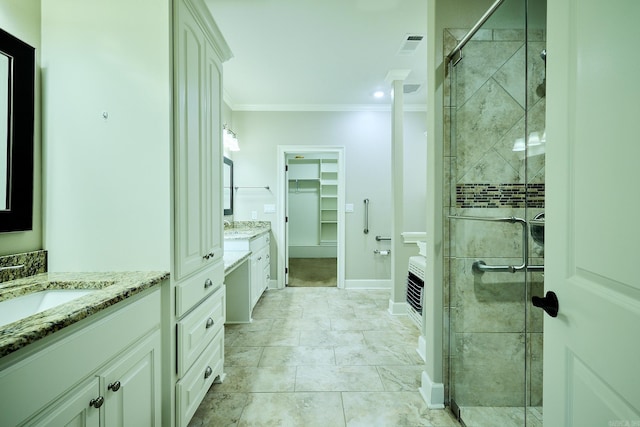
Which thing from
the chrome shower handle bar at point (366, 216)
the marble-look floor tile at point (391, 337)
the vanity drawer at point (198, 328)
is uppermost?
the chrome shower handle bar at point (366, 216)

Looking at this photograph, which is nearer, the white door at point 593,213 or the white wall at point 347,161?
the white door at point 593,213

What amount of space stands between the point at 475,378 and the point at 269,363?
55.6 inches

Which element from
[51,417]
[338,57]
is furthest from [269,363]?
[338,57]

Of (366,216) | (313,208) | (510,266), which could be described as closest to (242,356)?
(510,266)

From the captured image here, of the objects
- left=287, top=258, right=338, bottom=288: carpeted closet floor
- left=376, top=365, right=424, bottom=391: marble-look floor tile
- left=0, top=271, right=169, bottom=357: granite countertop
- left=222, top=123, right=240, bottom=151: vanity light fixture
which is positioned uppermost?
left=222, top=123, right=240, bottom=151: vanity light fixture

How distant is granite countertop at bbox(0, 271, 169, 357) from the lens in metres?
0.63

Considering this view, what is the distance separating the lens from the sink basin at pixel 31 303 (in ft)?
3.06

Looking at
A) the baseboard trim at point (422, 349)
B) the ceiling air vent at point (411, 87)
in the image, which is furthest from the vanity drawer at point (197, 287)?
the ceiling air vent at point (411, 87)

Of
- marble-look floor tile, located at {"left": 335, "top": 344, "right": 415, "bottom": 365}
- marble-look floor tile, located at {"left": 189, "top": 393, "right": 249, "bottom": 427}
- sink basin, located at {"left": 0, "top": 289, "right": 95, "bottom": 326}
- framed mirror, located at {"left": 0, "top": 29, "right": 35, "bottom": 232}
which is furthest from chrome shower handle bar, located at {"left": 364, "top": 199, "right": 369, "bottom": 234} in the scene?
framed mirror, located at {"left": 0, "top": 29, "right": 35, "bottom": 232}

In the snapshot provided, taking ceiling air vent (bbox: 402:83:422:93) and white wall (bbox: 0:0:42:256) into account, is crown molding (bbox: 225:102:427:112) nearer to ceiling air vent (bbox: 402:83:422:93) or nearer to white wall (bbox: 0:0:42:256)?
ceiling air vent (bbox: 402:83:422:93)

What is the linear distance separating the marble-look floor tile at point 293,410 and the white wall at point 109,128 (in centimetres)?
106

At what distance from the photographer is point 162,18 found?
1164 mm

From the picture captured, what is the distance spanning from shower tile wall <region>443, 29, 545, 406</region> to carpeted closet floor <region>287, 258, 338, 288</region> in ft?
9.11

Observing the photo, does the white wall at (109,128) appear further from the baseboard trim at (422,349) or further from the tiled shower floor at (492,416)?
the baseboard trim at (422,349)
